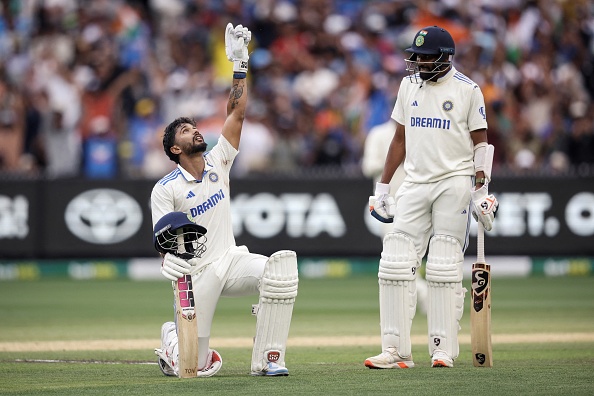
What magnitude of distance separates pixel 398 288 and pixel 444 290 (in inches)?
10.4

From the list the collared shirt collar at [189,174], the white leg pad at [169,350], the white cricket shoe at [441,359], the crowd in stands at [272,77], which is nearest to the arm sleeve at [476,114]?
the white cricket shoe at [441,359]

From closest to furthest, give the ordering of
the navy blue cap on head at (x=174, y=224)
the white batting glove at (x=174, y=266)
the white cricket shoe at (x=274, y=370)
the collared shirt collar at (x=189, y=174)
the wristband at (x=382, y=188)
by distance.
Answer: the navy blue cap on head at (x=174, y=224) → the white batting glove at (x=174, y=266) → the white cricket shoe at (x=274, y=370) → the collared shirt collar at (x=189, y=174) → the wristband at (x=382, y=188)

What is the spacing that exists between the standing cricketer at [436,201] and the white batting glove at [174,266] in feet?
3.95

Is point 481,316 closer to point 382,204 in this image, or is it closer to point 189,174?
point 382,204

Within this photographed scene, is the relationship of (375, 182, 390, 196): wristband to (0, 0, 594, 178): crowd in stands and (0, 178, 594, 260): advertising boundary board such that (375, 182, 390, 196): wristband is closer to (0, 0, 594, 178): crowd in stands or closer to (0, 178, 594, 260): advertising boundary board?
(0, 178, 594, 260): advertising boundary board

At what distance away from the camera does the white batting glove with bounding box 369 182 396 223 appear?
280 inches

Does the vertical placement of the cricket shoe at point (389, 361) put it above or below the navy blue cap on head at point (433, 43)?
below

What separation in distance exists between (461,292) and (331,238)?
7473mm

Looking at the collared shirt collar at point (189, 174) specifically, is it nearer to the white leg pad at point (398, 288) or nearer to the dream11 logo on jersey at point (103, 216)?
the white leg pad at point (398, 288)

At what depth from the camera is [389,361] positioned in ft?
21.9

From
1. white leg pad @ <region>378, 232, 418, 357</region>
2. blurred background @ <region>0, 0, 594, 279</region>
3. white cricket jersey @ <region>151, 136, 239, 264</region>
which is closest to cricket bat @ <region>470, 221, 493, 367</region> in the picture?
white leg pad @ <region>378, 232, 418, 357</region>

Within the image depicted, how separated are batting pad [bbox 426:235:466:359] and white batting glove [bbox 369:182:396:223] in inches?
20.9

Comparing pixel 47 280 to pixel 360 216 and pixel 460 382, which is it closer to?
pixel 360 216

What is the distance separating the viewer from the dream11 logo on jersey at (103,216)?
558 inches
